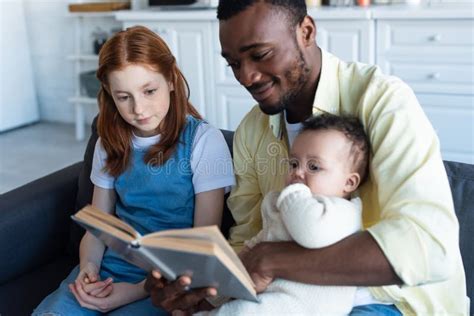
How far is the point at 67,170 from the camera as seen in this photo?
6.31ft

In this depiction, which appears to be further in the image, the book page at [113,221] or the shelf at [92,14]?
the shelf at [92,14]

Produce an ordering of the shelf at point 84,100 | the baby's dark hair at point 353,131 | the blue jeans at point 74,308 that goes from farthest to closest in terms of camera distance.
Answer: the shelf at point 84,100 → the blue jeans at point 74,308 → the baby's dark hair at point 353,131

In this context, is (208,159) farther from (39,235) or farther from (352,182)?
(39,235)

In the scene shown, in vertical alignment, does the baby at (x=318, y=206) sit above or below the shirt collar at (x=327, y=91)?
below

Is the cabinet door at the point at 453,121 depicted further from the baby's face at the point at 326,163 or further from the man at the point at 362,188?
the baby's face at the point at 326,163

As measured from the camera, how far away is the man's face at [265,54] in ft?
4.06

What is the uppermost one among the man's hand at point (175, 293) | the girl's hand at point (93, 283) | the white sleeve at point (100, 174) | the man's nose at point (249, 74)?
the man's nose at point (249, 74)

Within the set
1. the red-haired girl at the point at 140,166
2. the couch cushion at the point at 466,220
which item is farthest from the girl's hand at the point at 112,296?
the couch cushion at the point at 466,220

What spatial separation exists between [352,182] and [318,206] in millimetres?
144

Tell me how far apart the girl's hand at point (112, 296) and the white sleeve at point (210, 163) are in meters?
0.28

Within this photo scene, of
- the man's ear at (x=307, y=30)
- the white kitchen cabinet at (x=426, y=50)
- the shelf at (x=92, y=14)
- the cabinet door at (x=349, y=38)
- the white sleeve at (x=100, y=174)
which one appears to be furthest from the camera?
the shelf at (x=92, y=14)

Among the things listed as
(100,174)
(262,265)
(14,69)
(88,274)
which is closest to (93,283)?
(88,274)

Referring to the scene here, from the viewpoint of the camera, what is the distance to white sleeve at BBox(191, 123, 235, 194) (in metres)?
1.50

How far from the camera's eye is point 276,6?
1.25m
